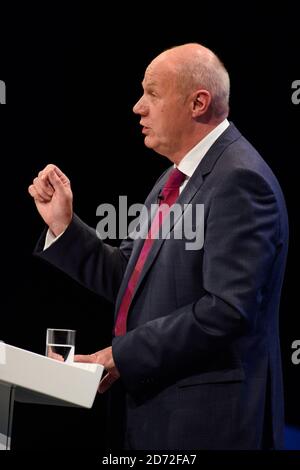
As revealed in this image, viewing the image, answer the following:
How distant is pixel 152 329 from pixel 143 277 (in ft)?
0.56

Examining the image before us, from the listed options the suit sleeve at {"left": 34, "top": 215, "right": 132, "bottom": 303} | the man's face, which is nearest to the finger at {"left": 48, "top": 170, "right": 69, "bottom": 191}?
the suit sleeve at {"left": 34, "top": 215, "right": 132, "bottom": 303}

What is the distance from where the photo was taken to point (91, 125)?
11.1ft

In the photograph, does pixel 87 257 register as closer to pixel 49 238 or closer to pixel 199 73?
pixel 49 238

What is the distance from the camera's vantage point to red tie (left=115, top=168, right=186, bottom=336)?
6.81 ft

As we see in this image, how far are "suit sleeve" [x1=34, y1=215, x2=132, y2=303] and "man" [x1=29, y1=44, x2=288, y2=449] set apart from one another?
0.24 m

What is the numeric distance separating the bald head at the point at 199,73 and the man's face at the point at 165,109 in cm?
2

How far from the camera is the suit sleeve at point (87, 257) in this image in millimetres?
2293

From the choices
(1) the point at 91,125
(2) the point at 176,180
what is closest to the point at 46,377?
(2) the point at 176,180

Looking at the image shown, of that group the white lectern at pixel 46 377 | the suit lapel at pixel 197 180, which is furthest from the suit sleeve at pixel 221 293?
the white lectern at pixel 46 377

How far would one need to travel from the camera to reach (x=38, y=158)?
3316mm

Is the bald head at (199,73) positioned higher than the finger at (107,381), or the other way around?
the bald head at (199,73)

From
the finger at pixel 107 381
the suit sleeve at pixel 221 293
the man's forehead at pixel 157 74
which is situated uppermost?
the man's forehead at pixel 157 74

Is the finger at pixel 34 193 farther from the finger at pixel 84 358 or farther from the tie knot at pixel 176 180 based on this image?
the finger at pixel 84 358

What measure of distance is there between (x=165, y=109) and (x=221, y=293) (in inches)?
22.6
